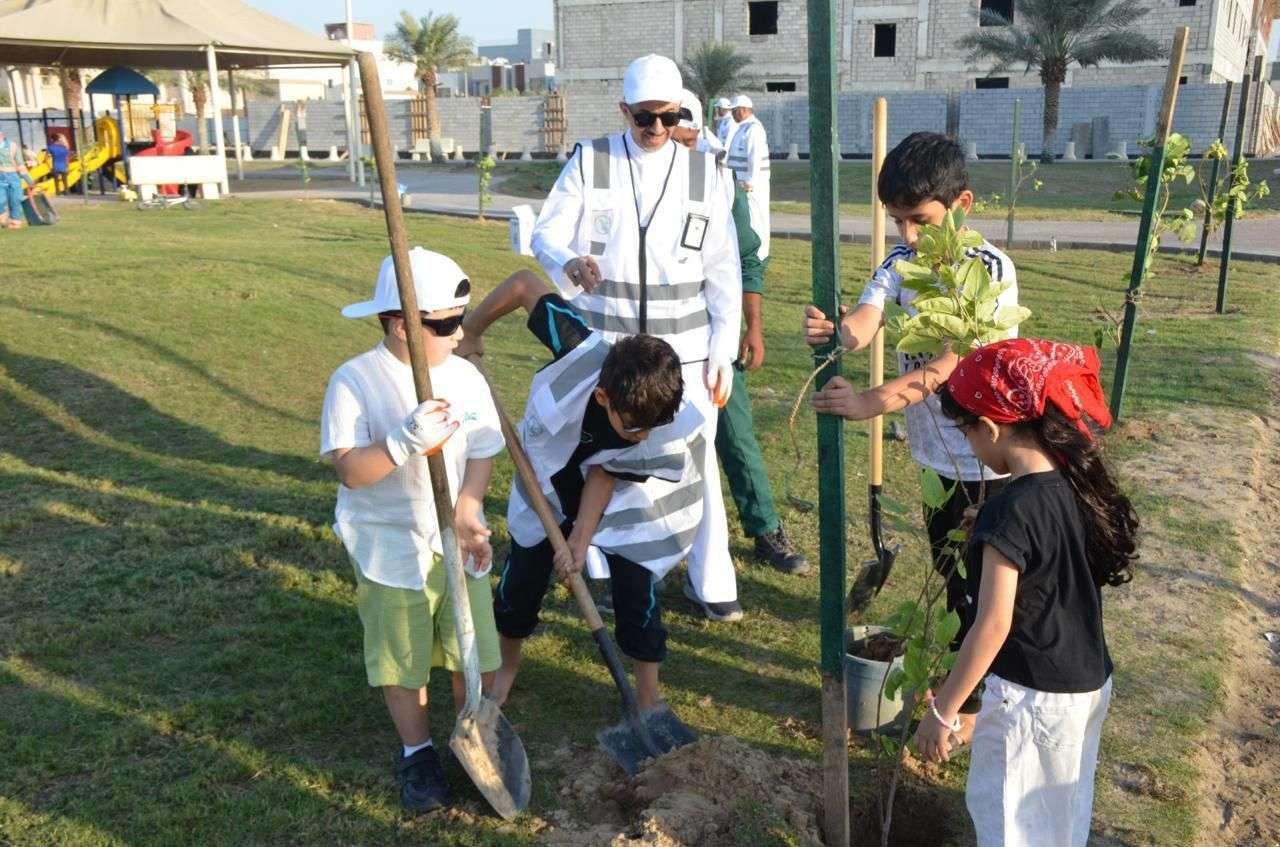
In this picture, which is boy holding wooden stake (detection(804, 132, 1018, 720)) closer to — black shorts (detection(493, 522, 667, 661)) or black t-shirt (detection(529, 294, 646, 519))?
black t-shirt (detection(529, 294, 646, 519))

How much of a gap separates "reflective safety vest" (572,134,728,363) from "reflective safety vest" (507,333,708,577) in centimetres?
52

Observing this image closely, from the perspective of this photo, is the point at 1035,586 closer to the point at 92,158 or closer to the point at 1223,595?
the point at 1223,595

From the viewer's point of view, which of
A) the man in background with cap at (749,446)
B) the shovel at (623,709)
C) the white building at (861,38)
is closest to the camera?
the shovel at (623,709)

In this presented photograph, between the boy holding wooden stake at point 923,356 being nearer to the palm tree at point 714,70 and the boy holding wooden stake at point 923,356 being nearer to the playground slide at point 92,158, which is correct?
the playground slide at point 92,158

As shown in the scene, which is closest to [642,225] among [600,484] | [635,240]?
[635,240]

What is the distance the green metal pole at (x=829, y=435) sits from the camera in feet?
8.04

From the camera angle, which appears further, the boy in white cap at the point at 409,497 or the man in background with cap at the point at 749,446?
the man in background with cap at the point at 749,446

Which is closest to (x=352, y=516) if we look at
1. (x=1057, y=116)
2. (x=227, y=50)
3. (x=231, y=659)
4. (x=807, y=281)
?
(x=231, y=659)

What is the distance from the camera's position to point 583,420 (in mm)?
3275

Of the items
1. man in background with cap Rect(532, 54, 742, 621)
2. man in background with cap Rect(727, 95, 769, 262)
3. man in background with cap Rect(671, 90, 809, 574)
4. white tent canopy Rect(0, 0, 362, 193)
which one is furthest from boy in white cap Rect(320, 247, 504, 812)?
white tent canopy Rect(0, 0, 362, 193)

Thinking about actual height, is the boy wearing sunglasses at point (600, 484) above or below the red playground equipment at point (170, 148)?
below

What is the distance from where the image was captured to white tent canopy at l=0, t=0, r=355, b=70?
59.1 feet

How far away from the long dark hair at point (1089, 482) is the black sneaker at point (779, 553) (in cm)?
244

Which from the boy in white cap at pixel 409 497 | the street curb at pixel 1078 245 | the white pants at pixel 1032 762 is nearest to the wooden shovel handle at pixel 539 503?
the boy in white cap at pixel 409 497
